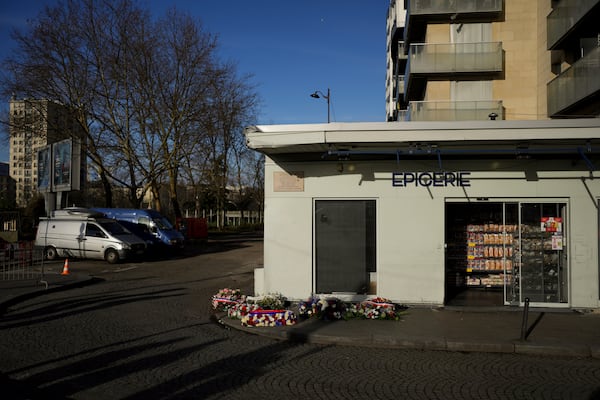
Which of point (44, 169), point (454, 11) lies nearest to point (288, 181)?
point (454, 11)

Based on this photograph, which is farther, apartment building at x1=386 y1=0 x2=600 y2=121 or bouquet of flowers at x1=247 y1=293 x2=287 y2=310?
apartment building at x1=386 y1=0 x2=600 y2=121

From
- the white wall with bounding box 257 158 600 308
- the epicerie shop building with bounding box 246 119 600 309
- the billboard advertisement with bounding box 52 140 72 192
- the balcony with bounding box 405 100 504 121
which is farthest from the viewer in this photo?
the balcony with bounding box 405 100 504 121

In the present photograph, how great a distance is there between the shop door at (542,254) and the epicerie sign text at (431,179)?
1.55m

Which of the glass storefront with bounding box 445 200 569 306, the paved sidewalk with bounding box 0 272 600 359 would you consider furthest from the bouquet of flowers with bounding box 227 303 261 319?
the glass storefront with bounding box 445 200 569 306

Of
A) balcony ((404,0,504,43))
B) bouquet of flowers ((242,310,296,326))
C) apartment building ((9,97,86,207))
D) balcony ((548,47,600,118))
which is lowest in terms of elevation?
bouquet of flowers ((242,310,296,326))

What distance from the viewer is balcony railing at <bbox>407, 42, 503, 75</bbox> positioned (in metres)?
23.8

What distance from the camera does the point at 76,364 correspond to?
22.6 ft

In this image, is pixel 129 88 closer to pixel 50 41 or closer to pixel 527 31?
pixel 50 41

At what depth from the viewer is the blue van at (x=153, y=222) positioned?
90.7ft

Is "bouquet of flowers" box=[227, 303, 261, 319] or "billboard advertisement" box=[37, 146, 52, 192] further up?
"billboard advertisement" box=[37, 146, 52, 192]

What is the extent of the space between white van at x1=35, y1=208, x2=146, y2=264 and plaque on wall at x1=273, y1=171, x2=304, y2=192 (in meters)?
12.6

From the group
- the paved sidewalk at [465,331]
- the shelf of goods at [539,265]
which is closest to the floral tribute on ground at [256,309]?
the paved sidewalk at [465,331]

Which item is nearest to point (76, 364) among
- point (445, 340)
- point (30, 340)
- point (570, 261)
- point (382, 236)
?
point (30, 340)

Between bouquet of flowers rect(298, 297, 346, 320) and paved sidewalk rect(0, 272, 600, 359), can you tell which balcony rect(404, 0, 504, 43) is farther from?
bouquet of flowers rect(298, 297, 346, 320)
